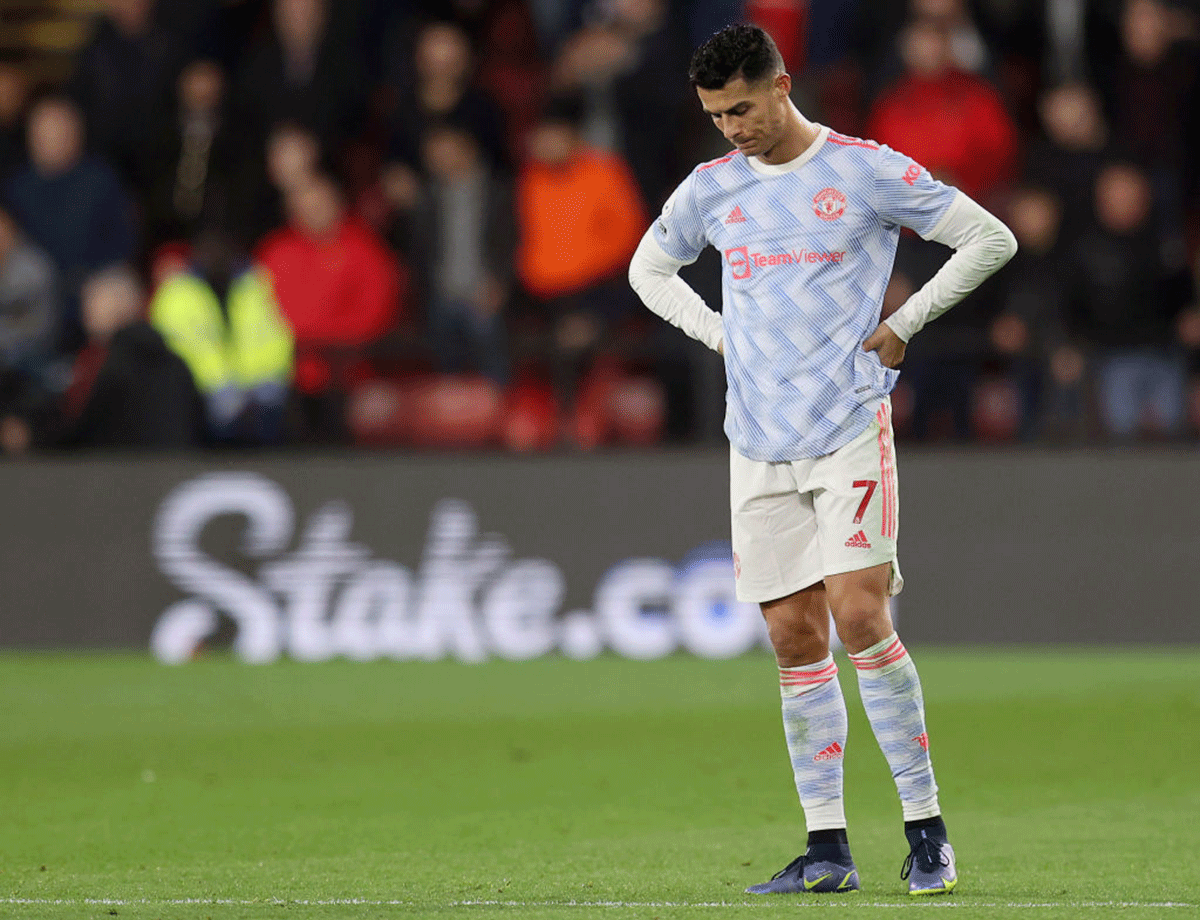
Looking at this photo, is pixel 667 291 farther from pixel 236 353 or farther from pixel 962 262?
pixel 236 353

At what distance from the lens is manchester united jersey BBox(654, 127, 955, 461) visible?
5848 mm

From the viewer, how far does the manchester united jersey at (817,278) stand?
585cm

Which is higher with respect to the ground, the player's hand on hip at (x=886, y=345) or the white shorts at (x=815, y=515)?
the player's hand on hip at (x=886, y=345)

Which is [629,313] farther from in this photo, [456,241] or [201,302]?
[201,302]

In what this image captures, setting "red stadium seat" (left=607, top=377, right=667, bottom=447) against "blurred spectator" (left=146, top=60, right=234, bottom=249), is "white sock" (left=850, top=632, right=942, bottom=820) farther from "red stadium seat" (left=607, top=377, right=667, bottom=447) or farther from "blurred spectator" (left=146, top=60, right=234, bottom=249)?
"blurred spectator" (left=146, top=60, right=234, bottom=249)

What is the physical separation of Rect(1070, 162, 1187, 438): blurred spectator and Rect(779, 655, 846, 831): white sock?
24.8 feet

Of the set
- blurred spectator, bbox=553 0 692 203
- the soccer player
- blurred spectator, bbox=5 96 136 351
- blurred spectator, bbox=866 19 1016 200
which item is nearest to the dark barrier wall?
blurred spectator, bbox=5 96 136 351

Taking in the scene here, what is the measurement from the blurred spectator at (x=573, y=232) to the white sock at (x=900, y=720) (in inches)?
317

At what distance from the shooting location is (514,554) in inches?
524

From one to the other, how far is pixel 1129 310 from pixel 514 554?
4257mm

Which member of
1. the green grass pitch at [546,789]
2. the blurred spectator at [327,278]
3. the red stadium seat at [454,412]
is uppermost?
the blurred spectator at [327,278]

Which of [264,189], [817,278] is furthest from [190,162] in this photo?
[817,278]

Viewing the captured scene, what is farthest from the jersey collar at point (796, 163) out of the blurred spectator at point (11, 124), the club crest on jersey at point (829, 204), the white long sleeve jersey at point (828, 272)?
the blurred spectator at point (11, 124)

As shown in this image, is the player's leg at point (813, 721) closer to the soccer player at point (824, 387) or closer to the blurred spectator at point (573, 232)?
the soccer player at point (824, 387)
